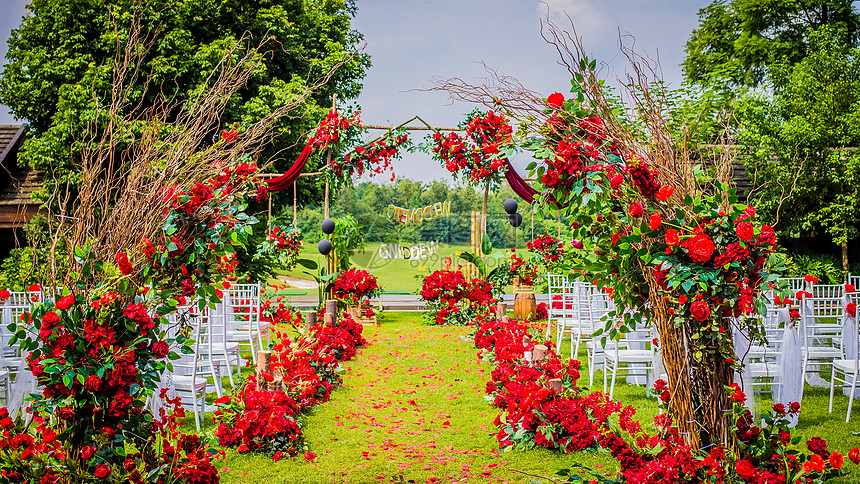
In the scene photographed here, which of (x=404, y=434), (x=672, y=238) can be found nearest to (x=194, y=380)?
(x=404, y=434)

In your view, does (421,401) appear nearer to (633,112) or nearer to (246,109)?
(633,112)

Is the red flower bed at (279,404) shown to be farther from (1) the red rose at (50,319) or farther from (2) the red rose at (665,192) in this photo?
(2) the red rose at (665,192)

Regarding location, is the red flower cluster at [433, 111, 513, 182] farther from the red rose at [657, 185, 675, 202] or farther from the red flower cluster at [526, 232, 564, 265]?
the red rose at [657, 185, 675, 202]

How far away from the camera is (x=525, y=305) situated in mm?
11297

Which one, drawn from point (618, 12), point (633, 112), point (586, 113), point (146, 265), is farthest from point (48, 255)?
point (618, 12)

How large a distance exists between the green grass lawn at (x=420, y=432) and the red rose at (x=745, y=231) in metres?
1.92

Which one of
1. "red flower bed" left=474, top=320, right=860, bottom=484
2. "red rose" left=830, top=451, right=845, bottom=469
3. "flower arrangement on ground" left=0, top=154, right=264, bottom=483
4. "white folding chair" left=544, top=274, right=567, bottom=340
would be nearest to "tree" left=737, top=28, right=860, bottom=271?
"white folding chair" left=544, top=274, right=567, bottom=340

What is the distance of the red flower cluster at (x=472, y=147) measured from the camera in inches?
418

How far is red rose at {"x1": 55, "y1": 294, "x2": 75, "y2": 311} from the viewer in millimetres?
2902

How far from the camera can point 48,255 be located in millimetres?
3184

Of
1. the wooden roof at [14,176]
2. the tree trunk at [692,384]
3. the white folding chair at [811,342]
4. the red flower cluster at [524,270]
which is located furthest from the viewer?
the wooden roof at [14,176]

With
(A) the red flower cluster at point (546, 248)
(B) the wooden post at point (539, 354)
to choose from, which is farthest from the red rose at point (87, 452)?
(A) the red flower cluster at point (546, 248)

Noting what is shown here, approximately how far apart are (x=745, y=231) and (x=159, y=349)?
2.81 meters

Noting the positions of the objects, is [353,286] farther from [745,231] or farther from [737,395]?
[745,231]
